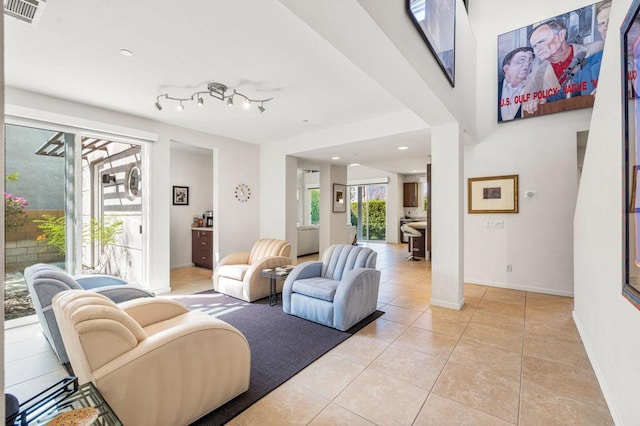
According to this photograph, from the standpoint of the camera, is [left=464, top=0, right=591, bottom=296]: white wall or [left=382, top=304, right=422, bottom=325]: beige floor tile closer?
[left=382, top=304, right=422, bottom=325]: beige floor tile

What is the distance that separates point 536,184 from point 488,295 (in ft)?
6.07

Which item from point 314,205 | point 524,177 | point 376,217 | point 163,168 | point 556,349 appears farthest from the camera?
point 314,205

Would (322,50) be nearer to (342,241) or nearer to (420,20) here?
(420,20)

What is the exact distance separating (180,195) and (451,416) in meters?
6.40

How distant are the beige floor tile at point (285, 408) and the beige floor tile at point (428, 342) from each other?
1137 millimetres

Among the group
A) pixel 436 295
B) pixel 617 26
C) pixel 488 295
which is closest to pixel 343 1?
pixel 617 26

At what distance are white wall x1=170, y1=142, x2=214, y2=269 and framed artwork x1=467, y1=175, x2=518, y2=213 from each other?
5.37 meters

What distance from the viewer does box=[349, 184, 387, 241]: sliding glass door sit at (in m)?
→ 10.9

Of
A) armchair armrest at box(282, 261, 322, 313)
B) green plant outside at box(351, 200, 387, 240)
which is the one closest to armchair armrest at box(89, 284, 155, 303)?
armchair armrest at box(282, 261, 322, 313)

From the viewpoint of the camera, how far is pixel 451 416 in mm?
1798

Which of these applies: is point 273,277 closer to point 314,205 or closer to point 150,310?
point 150,310

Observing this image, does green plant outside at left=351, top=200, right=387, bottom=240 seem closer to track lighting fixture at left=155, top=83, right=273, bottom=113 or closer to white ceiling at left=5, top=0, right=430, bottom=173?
white ceiling at left=5, top=0, right=430, bottom=173

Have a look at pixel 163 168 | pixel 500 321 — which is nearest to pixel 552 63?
pixel 500 321

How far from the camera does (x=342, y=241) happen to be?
310 inches
